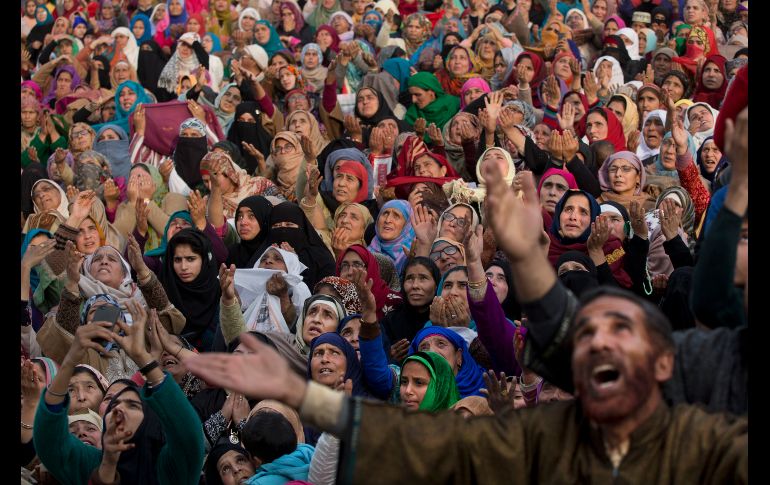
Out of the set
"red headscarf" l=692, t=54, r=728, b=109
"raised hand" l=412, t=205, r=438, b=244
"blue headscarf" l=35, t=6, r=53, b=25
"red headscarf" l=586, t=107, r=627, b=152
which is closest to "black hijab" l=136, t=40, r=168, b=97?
"blue headscarf" l=35, t=6, r=53, b=25

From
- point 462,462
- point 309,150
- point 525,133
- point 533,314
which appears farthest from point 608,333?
point 309,150

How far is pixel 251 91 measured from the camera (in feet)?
37.2

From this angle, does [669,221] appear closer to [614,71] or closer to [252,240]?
[252,240]

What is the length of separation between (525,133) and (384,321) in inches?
94.5

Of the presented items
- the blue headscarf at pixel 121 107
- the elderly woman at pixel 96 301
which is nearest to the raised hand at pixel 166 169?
the blue headscarf at pixel 121 107

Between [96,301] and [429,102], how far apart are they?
465cm

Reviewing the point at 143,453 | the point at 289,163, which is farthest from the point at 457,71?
the point at 143,453

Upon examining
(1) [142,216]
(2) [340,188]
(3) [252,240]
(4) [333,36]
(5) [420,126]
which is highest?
(4) [333,36]

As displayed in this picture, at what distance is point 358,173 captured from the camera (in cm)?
898

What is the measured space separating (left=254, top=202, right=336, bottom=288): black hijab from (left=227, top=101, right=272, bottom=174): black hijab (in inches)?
89.7

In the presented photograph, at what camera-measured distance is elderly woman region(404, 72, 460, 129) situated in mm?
10719

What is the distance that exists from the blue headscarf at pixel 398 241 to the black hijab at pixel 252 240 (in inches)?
26.7

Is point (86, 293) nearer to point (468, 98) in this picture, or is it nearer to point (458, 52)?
point (468, 98)

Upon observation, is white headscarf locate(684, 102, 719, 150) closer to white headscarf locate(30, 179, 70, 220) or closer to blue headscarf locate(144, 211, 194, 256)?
blue headscarf locate(144, 211, 194, 256)
